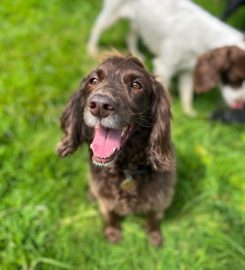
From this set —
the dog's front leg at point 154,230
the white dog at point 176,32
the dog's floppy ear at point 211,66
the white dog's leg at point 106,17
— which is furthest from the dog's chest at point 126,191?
the white dog's leg at point 106,17

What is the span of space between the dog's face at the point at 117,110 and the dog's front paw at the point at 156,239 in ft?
2.84

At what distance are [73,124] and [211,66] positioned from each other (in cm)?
156

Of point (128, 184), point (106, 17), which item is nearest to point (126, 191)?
point (128, 184)

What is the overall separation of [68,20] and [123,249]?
2973 mm

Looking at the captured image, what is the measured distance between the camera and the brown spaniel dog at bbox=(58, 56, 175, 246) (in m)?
2.06

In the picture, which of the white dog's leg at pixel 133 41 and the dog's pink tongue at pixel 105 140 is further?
the white dog's leg at pixel 133 41

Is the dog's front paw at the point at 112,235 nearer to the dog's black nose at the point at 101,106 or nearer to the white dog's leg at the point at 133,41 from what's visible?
the dog's black nose at the point at 101,106

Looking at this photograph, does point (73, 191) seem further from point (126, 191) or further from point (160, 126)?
point (160, 126)

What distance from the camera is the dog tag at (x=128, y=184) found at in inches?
99.7

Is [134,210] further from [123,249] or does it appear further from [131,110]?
[131,110]

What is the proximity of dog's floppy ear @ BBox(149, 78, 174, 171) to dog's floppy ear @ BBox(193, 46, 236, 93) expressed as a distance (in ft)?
4.14

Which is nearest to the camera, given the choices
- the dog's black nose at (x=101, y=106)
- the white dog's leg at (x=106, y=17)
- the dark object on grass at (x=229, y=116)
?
the dog's black nose at (x=101, y=106)

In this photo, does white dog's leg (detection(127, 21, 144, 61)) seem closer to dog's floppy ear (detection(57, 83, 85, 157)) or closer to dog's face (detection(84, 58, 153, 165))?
dog's floppy ear (detection(57, 83, 85, 157))

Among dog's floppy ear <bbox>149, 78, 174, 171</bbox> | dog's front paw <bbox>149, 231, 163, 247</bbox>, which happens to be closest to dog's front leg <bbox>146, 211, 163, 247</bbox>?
dog's front paw <bbox>149, 231, 163, 247</bbox>
